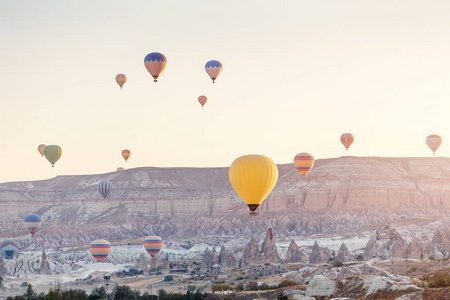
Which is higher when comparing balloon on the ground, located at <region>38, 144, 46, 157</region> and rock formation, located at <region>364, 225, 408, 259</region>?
balloon on the ground, located at <region>38, 144, 46, 157</region>

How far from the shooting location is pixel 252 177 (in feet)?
261

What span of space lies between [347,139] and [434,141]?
13925mm

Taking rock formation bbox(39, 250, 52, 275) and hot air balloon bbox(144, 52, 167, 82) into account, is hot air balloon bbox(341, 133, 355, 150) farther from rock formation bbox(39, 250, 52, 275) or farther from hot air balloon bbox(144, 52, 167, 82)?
rock formation bbox(39, 250, 52, 275)

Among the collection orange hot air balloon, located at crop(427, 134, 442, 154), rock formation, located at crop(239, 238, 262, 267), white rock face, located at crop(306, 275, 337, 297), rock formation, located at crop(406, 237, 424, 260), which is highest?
orange hot air balloon, located at crop(427, 134, 442, 154)

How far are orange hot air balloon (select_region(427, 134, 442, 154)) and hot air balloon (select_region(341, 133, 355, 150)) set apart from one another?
487 inches

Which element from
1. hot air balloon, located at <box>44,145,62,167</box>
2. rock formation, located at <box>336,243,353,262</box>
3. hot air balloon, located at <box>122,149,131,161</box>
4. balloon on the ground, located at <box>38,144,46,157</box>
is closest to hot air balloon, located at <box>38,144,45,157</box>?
balloon on the ground, located at <box>38,144,46,157</box>

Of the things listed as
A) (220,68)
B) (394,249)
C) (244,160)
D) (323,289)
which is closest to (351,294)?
(323,289)

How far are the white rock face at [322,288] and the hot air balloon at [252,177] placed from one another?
12.4 meters

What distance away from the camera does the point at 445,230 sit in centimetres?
14412

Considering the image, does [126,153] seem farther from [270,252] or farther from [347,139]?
[270,252]

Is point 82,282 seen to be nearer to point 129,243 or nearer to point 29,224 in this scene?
point 29,224

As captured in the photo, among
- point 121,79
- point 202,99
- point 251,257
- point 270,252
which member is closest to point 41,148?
point 121,79

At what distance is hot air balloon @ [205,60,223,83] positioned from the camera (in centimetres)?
10962

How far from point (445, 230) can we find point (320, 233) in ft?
165
